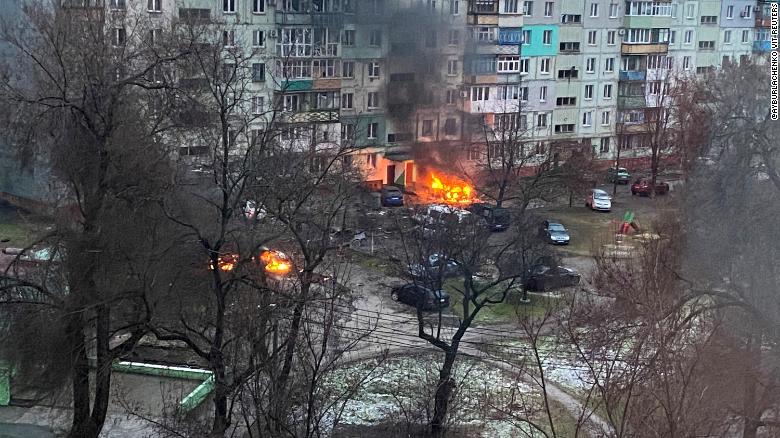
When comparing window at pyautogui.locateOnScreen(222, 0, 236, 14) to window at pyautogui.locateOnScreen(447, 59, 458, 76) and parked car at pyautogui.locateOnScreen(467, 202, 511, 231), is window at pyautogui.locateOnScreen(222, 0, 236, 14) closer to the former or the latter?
window at pyautogui.locateOnScreen(447, 59, 458, 76)

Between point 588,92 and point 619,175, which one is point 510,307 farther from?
point 588,92

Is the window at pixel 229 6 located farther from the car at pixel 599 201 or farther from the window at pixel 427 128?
the car at pixel 599 201

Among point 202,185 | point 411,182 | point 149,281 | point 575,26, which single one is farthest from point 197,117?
point 575,26

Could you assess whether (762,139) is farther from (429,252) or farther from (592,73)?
(592,73)

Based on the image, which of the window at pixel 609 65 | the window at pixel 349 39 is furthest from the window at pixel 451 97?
the window at pixel 609 65

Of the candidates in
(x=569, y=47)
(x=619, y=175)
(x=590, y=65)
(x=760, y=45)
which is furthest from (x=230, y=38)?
(x=760, y=45)

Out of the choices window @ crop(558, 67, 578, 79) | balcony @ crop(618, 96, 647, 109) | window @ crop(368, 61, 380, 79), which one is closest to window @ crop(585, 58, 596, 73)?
window @ crop(558, 67, 578, 79)
